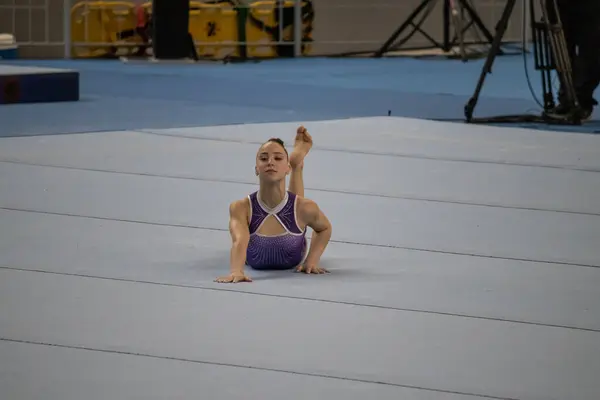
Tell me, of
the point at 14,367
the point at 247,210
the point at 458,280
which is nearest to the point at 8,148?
the point at 247,210

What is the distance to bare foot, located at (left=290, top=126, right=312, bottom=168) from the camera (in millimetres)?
4906

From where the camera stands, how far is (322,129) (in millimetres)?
8773

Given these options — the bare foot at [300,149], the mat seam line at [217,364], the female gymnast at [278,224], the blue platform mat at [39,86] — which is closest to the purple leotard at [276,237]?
the female gymnast at [278,224]

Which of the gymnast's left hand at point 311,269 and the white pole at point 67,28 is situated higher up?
the white pole at point 67,28

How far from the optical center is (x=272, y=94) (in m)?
11.2

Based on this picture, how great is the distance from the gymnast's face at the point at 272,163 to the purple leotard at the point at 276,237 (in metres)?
0.14

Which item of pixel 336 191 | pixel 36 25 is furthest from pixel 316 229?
pixel 36 25

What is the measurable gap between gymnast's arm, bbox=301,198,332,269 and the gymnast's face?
172mm

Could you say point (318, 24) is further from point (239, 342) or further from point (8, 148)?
point (239, 342)

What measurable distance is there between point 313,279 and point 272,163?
441 millimetres

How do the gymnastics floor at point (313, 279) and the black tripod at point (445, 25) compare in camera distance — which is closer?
the gymnastics floor at point (313, 279)

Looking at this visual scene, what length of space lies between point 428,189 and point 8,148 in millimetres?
2623

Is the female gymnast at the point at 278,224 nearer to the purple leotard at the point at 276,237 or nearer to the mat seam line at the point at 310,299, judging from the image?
the purple leotard at the point at 276,237

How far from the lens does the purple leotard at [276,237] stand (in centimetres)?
463
